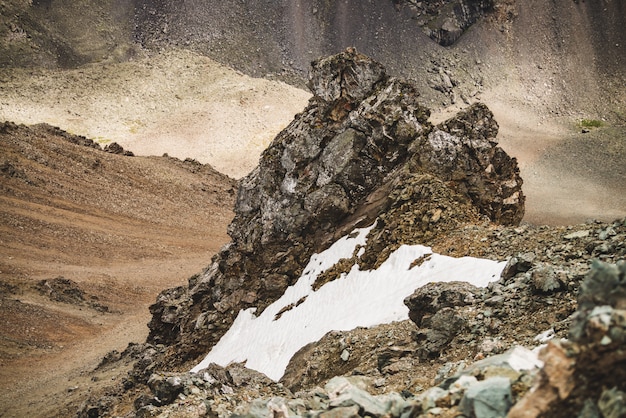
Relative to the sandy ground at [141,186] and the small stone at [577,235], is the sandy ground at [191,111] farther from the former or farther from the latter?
the small stone at [577,235]

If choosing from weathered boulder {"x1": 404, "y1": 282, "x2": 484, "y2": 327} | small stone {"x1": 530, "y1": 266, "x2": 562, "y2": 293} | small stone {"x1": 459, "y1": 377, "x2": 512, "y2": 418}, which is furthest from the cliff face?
small stone {"x1": 459, "y1": 377, "x2": 512, "y2": 418}

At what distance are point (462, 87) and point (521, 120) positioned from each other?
41.7 feet

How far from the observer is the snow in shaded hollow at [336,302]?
1802cm

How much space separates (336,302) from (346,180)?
4998 millimetres

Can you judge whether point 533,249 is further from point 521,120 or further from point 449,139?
point 521,120

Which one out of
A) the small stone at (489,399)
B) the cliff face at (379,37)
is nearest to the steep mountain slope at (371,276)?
the small stone at (489,399)

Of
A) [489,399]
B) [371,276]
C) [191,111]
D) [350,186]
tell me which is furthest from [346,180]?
[191,111]

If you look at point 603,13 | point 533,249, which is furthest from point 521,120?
point 533,249

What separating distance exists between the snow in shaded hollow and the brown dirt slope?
37.9 feet

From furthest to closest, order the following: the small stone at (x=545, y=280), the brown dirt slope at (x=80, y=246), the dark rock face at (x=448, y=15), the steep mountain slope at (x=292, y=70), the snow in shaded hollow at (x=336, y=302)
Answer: the dark rock face at (x=448, y=15), the steep mountain slope at (x=292, y=70), the brown dirt slope at (x=80, y=246), the snow in shaded hollow at (x=336, y=302), the small stone at (x=545, y=280)

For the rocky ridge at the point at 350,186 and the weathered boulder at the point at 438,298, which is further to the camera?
the rocky ridge at the point at 350,186

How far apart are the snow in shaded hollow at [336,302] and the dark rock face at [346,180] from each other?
779 millimetres

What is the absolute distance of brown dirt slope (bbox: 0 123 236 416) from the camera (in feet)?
124

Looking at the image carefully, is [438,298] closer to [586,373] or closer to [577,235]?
[577,235]
